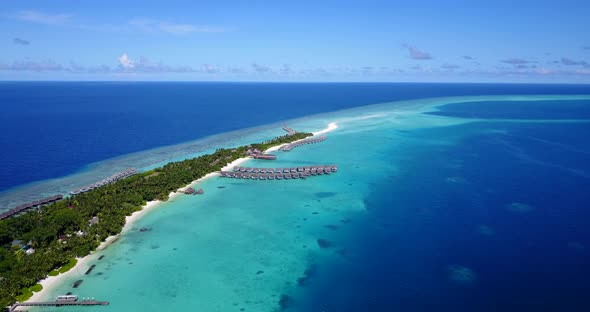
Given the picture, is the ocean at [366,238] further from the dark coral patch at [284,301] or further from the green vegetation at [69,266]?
the green vegetation at [69,266]

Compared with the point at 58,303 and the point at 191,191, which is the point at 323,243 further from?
the point at 191,191

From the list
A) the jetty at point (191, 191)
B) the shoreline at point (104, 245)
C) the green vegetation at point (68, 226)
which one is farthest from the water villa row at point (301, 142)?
the jetty at point (191, 191)

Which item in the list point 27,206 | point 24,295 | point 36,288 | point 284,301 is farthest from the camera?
point 27,206

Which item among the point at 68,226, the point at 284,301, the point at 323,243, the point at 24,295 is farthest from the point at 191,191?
the point at 284,301

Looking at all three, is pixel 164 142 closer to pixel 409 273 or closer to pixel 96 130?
pixel 96 130

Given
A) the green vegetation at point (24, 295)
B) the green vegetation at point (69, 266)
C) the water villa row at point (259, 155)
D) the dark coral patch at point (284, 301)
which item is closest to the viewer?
the dark coral patch at point (284, 301)

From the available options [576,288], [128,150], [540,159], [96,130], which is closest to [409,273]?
[576,288]
